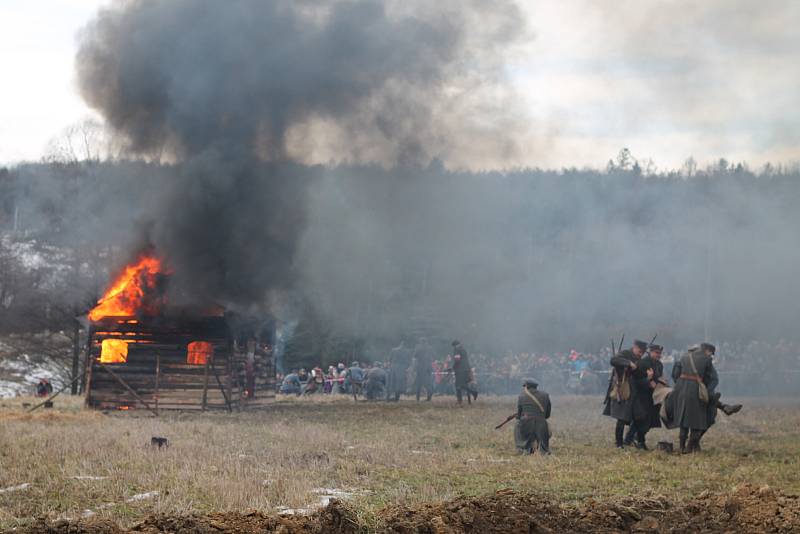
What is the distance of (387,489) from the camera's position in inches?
403

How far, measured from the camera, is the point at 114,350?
2511 centimetres

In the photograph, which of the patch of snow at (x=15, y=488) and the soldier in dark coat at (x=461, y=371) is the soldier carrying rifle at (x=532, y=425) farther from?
the soldier in dark coat at (x=461, y=371)

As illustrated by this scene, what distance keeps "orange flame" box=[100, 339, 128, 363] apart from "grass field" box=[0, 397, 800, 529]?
470 centimetres

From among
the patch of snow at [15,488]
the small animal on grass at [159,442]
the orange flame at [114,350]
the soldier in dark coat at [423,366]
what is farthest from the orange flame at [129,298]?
the patch of snow at [15,488]

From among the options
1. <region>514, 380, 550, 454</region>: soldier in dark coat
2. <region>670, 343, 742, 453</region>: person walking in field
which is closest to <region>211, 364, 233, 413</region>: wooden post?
<region>514, 380, 550, 454</region>: soldier in dark coat

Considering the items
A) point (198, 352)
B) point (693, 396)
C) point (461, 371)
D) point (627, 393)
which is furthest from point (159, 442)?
point (461, 371)

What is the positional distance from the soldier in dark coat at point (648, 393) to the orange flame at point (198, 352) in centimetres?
1256

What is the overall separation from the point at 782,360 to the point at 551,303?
22.6 m

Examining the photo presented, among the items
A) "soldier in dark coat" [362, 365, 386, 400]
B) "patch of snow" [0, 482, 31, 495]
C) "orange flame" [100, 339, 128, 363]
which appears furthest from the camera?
"soldier in dark coat" [362, 365, 386, 400]

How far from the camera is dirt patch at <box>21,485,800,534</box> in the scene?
7375mm

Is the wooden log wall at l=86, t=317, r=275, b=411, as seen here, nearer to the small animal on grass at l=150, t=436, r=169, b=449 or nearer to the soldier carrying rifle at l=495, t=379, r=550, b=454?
the small animal on grass at l=150, t=436, r=169, b=449

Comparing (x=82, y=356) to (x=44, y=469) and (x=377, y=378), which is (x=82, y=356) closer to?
(x=377, y=378)

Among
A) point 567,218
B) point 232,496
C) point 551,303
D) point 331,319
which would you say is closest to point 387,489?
point 232,496

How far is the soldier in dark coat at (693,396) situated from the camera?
1434 cm
